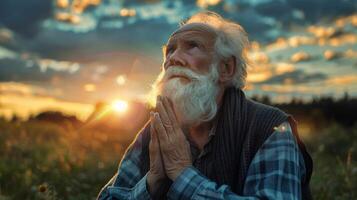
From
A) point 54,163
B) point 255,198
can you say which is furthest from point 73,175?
point 255,198

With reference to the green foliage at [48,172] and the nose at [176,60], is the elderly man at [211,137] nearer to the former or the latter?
the nose at [176,60]

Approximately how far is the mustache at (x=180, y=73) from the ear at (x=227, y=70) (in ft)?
0.95

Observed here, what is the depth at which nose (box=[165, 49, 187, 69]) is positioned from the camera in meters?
4.15

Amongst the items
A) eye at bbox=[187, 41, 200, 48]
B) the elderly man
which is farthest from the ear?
eye at bbox=[187, 41, 200, 48]

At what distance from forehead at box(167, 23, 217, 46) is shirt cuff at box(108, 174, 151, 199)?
3.63ft

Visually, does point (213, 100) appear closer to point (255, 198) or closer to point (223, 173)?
point (223, 173)

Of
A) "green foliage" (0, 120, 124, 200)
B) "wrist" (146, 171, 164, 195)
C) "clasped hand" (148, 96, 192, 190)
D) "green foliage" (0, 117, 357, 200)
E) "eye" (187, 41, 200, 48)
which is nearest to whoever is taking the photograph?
"clasped hand" (148, 96, 192, 190)

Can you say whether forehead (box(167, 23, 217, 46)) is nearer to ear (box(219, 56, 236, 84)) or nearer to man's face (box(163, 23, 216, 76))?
man's face (box(163, 23, 216, 76))

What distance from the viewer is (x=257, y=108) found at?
4086 mm

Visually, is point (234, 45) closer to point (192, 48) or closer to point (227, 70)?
point (227, 70)

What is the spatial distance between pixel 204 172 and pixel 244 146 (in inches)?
14.8

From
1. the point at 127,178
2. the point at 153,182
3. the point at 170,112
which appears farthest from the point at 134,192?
the point at 170,112

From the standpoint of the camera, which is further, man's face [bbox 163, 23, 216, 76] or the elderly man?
man's face [bbox 163, 23, 216, 76]

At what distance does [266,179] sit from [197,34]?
130 cm
